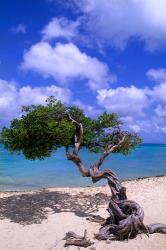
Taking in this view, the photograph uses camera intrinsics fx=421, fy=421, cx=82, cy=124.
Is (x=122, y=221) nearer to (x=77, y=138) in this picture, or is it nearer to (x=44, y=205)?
(x=77, y=138)

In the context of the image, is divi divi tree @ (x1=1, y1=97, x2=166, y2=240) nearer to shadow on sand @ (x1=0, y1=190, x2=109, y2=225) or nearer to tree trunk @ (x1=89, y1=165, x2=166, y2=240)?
tree trunk @ (x1=89, y1=165, x2=166, y2=240)

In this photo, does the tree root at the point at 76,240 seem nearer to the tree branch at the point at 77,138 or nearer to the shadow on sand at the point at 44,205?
the shadow on sand at the point at 44,205

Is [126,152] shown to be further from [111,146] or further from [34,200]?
[34,200]

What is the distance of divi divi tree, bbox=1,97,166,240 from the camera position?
47.3 ft

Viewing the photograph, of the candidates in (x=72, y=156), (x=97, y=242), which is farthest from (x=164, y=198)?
(x=97, y=242)

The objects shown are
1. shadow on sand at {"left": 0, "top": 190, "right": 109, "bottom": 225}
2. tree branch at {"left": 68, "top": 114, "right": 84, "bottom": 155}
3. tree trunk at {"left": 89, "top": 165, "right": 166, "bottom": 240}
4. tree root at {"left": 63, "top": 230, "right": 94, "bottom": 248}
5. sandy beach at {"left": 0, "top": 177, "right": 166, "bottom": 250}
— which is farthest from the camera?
tree branch at {"left": 68, "top": 114, "right": 84, "bottom": 155}

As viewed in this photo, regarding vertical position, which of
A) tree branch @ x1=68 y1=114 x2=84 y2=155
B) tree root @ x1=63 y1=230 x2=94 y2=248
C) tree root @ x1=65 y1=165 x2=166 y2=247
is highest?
tree branch @ x1=68 y1=114 x2=84 y2=155

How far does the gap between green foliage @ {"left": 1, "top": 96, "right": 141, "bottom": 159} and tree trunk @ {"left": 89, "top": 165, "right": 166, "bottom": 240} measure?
296 cm

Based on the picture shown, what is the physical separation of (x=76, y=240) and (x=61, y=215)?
3.16 m

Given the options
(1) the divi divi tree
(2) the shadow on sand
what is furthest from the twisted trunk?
(2) the shadow on sand

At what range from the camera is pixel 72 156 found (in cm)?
1608

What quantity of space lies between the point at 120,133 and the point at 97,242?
556cm

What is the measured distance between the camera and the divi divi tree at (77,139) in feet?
47.3

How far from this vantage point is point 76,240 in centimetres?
1303
